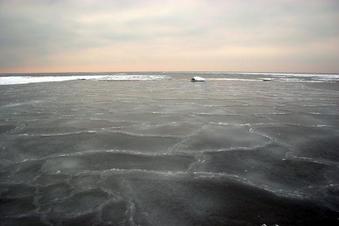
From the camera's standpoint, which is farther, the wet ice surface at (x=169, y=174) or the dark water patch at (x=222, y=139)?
the dark water patch at (x=222, y=139)

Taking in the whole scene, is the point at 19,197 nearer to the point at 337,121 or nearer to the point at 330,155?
the point at 330,155

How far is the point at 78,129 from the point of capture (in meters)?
8.53

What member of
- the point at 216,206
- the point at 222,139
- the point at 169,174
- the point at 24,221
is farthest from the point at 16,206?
the point at 222,139

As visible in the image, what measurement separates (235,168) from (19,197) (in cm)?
360

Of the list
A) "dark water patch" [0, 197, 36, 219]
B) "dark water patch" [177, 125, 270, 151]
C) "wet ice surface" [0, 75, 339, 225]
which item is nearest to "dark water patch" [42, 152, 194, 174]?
"wet ice surface" [0, 75, 339, 225]

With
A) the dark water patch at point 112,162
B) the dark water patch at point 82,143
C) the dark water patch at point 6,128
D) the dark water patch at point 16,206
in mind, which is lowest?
the dark water patch at point 16,206

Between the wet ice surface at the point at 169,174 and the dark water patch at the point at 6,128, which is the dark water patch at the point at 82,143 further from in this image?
the dark water patch at the point at 6,128

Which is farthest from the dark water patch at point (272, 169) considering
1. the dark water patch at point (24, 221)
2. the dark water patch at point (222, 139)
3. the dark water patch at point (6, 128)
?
the dark water patch at point (6, 128)

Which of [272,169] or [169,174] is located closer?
[169,174]

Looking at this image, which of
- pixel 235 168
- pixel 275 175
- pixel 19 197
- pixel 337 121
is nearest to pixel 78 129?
pixel 19 197

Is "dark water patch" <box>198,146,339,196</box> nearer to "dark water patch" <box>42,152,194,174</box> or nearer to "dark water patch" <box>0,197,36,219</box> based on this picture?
"dark water patch" <box>42,152,194,174</box>

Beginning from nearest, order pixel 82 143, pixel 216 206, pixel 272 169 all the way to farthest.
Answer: pixel 216 206 < pixel 272 169 < pixel 82 143

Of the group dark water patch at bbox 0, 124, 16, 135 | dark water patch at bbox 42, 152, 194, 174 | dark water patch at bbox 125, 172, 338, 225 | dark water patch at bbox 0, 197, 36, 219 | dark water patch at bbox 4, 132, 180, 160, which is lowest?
dark water patch at bbox 125, 172, 338, 225

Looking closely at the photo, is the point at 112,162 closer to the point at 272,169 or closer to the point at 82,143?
the point at 82,143
